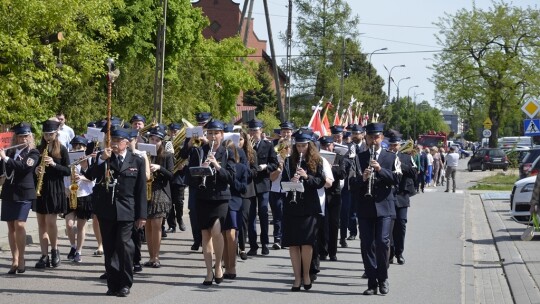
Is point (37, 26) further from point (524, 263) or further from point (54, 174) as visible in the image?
point (524, 263)

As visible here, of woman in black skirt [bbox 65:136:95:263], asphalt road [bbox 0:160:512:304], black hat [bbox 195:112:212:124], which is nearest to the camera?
asphalt road [bbox 0:160:512:304]

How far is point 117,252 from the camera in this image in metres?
10.7

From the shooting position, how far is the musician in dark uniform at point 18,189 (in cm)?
1212

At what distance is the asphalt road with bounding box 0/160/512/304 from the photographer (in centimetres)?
1083

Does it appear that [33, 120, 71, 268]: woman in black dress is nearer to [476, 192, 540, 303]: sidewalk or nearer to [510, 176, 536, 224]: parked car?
[476, 192, 540, 303]: sidewalk

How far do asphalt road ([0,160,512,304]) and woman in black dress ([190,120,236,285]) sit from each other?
37 cm

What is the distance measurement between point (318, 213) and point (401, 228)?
3.00m

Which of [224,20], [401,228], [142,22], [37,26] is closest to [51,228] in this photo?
[401,228]

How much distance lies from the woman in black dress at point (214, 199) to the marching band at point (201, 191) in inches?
0.5

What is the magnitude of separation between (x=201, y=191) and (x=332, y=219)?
11.6 feet

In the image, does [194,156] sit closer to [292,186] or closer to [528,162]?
[292,186]

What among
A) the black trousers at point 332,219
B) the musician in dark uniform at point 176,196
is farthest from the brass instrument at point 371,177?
the musician in dark uniform at point 176,196

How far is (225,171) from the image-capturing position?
1163 cm

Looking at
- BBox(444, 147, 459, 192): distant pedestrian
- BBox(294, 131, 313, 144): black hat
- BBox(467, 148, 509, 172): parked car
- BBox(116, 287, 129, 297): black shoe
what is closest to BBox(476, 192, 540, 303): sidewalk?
BBox(294, 131, 313, 144): black hat
